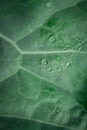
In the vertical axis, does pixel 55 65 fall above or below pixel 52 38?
below

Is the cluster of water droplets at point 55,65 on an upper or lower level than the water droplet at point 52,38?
lower

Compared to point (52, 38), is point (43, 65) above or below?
below

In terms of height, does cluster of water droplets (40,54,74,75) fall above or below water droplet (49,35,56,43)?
below

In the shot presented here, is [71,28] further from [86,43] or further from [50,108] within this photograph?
[50,108]

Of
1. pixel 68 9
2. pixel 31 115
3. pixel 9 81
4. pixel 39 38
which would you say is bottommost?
pixel 31 115

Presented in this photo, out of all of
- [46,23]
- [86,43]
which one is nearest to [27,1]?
[46,23]

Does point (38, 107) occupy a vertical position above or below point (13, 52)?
below

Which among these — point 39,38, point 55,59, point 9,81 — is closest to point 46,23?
point 39,38
